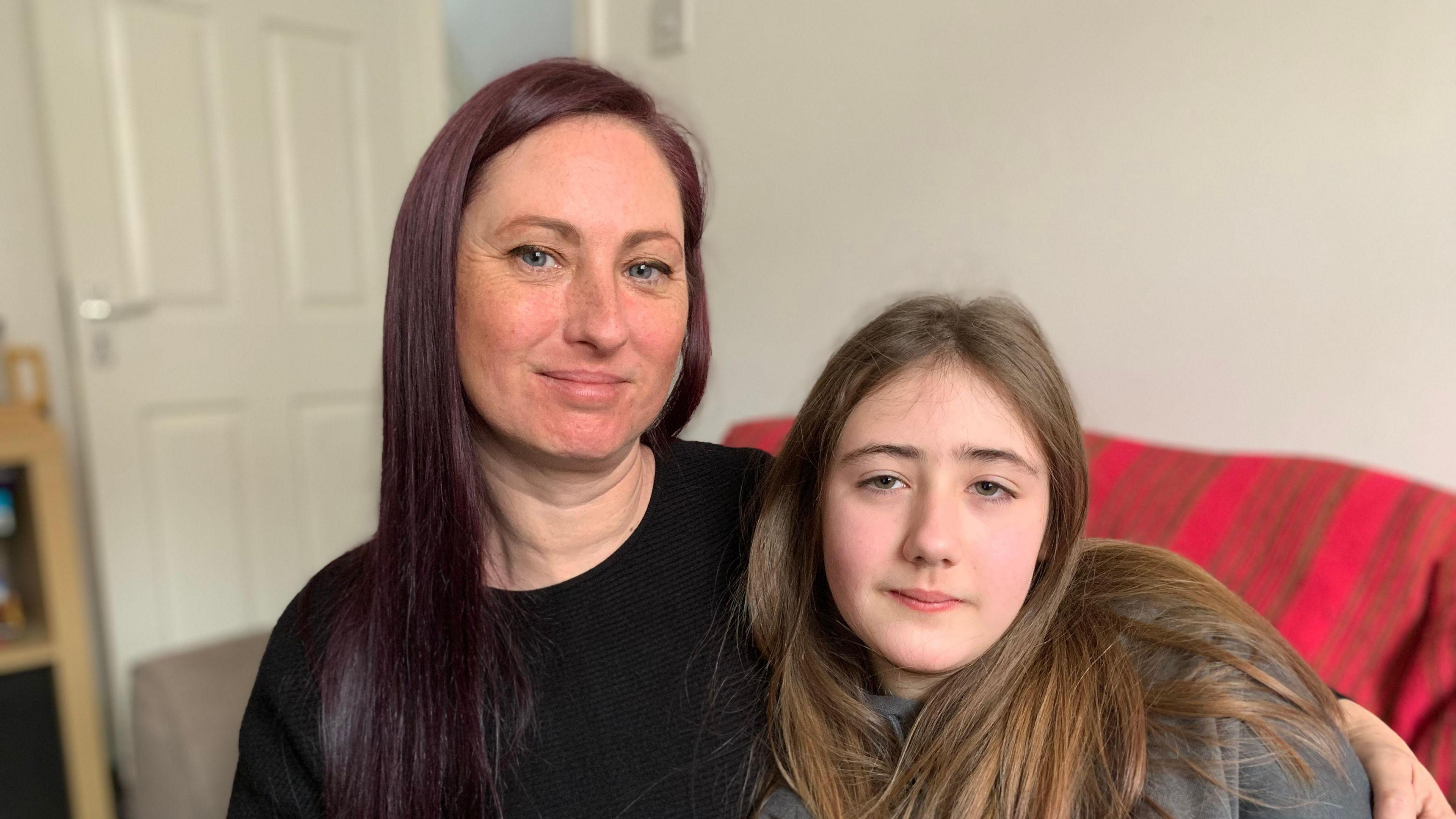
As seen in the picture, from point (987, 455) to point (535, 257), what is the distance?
1.45 feet

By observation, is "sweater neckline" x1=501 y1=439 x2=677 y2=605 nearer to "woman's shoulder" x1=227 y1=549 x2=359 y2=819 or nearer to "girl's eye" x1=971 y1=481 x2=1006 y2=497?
"woman's shoulder" x1=227 y1=549 x2=359 y2=819

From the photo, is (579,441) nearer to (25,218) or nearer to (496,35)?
(25,218)

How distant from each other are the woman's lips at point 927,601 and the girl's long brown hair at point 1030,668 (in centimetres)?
8

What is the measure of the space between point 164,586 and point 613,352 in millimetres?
2154

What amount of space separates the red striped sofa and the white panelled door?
2208 mm

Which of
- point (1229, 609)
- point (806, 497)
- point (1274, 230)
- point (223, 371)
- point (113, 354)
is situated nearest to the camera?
point (1229, 609)

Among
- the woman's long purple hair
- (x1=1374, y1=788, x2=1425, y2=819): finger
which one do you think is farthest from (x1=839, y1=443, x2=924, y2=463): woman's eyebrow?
(x1=1374, y1=788, x2=1425, y2=819): finger

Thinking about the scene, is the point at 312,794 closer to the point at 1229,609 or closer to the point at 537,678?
the point at 537,678

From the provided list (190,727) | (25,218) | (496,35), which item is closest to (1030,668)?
(190,727)

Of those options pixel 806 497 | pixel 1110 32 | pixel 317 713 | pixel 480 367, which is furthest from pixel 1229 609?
pixel 1110 32

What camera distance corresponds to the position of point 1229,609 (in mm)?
839

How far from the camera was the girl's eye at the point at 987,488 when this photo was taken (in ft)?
2.73

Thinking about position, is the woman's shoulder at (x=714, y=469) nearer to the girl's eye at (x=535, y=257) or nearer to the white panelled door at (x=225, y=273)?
the girl's eye at (x=535, y=257)

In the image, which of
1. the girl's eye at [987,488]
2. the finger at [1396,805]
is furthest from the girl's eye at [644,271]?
the finger at [1396,805]
